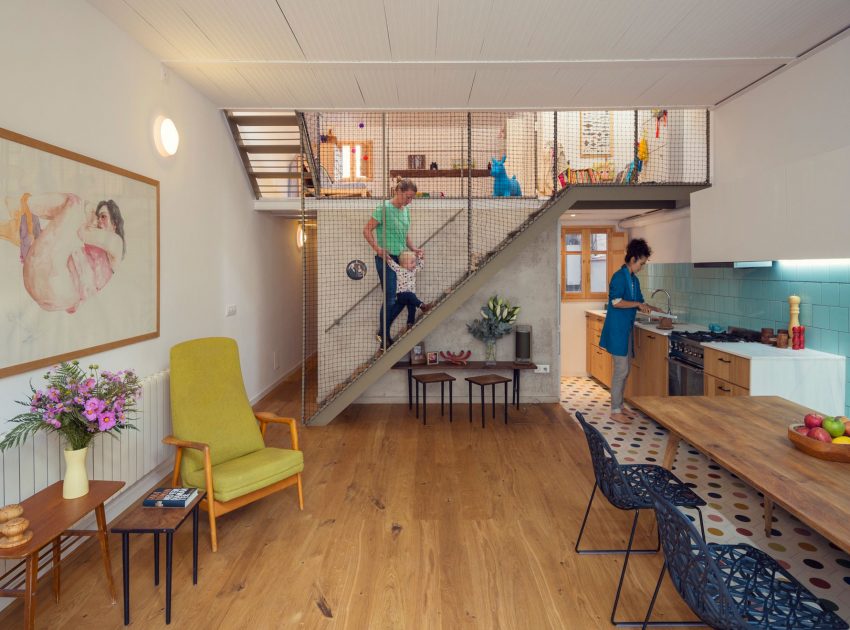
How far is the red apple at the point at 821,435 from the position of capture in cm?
223

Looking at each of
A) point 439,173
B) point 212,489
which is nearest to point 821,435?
point 212,489

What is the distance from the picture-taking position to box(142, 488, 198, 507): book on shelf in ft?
8.60

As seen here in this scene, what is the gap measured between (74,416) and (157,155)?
218 cm

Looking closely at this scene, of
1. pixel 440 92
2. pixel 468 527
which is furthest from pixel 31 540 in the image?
pixel 440 92

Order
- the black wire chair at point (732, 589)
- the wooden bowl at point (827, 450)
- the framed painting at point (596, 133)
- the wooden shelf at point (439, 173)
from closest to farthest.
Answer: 1. the black wire chair at point (732, 589)
2. the wooden bowl at point (827, 450)
3. the wooden shelf at point (439, 173)
4. the framed painting at point (596, 133)

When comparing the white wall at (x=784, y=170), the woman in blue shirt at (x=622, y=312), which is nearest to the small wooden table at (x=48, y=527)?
the white wall at (x=784, y=170)

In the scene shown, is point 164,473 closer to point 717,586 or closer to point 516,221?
point 717,586

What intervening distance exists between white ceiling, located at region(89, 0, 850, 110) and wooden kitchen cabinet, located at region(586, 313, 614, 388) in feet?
10.4

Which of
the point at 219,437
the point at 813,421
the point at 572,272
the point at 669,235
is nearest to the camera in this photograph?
the point at 813,421

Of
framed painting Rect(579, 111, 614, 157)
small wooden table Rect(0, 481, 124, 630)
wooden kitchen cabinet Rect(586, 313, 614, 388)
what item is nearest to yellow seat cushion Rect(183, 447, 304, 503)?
small wooden table Rect(0, 481, 124, 630)

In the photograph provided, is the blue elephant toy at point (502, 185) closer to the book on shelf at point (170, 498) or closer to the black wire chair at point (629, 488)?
the black wire chair at point (629, 488)

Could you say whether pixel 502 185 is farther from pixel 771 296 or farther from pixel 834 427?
pixel 834 427

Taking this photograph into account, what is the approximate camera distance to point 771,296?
4625 millimetres

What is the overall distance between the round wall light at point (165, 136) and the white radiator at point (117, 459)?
1.62m
